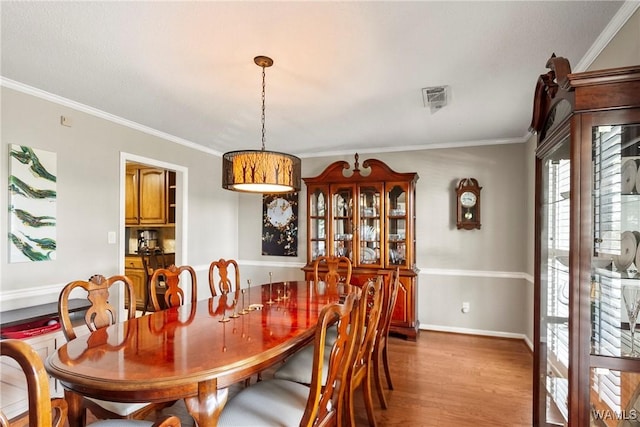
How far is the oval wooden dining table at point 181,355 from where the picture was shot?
1268 mm

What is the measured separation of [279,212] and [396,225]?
5.90 ft

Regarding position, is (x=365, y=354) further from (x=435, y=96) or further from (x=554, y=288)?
(x=435, y=96)

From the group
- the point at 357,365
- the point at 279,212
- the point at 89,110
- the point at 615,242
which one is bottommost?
the point at 357,365

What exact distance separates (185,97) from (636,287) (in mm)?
3093

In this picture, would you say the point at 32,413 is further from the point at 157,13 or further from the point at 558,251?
the point at 558,251

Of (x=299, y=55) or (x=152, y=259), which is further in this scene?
(x=152, y=259)

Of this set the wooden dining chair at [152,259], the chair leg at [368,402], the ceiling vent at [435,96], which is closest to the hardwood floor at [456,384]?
the chair leg at [368,402]

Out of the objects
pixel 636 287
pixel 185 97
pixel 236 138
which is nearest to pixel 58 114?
pixel 185 97

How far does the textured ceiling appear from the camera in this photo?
67.6 inches

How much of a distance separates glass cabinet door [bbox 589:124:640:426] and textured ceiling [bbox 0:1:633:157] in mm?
813

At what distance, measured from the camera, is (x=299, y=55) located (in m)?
2.14

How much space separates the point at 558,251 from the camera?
66.5 inches

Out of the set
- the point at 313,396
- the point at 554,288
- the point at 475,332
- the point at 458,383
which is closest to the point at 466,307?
the point at 475,332

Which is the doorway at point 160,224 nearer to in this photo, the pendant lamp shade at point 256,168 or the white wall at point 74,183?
the white wall at point 74,183
